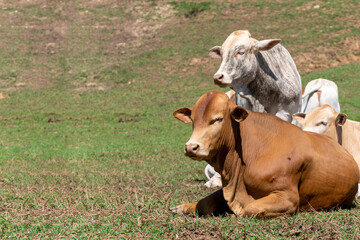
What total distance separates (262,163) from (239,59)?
2.25 metres

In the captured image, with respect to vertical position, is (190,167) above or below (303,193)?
below

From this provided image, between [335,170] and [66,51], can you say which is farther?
[66,51]

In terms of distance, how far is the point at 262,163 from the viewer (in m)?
5.09

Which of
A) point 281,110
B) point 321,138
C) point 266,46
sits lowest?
point 281,110

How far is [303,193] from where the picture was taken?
524 centimetres

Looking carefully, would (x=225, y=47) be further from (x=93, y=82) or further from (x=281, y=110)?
(x=93, y=82)

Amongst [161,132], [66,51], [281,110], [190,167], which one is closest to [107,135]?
[161,132]

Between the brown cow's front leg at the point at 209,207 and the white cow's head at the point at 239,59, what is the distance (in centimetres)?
189

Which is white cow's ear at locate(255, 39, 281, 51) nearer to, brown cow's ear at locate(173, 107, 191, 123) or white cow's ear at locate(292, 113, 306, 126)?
white cow's ear at locate(292, 113, 306, 126)

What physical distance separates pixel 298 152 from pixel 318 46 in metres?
24.6

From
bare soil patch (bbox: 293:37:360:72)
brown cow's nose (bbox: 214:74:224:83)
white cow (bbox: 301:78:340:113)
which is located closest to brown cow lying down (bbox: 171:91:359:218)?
brown cow's nose (bbox: 214:74:224:83)

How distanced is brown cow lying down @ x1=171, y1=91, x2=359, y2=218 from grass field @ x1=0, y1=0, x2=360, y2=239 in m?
0.24

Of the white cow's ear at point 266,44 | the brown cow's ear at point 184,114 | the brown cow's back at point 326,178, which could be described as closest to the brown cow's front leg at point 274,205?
the brown cow's back at point 326,178

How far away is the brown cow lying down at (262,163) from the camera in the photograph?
Answer: 16.2ft
